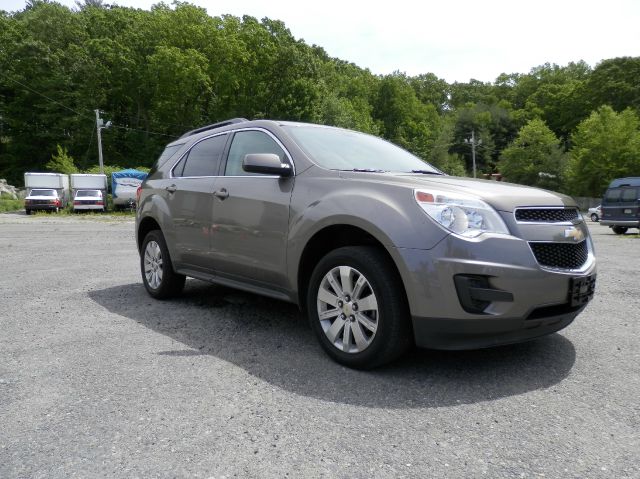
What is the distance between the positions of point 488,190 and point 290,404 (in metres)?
1.80

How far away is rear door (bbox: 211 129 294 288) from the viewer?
399cm

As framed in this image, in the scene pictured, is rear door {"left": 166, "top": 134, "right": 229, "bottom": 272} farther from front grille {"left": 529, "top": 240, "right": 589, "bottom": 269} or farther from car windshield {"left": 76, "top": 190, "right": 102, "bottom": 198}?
car windshield {"left": 76, "top": 190, "right": 102, "bottom": 198}

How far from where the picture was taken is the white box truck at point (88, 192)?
3416 cm

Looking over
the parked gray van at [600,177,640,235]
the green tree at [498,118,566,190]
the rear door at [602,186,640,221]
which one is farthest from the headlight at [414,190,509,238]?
the green tree at [498,118,566,190]

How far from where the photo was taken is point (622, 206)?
18.8 metres

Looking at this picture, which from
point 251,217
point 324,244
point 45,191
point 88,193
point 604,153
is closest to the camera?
point 324,244

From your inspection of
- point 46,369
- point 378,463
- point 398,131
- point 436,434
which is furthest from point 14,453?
point 398,131

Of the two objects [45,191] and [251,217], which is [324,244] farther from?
[45,191]

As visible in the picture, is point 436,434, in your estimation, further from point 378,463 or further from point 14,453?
point 14,453

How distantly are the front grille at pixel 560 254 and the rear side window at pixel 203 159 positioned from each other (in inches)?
114

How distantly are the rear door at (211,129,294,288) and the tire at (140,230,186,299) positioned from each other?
3.49ft

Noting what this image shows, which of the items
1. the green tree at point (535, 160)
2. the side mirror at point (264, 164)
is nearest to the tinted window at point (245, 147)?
the side mirror at point (264, 164)

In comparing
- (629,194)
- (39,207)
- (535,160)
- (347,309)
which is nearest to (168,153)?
(347,309)

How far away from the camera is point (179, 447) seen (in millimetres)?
2459
